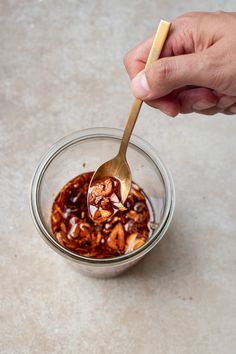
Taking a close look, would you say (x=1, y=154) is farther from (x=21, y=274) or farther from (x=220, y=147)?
(x=220, y=147)

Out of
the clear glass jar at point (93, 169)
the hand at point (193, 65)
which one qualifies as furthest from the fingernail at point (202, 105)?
the clear glass jar at point (93, 169)

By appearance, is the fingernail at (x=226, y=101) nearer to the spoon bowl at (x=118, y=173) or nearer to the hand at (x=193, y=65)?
the hand at (x=193, y=65)

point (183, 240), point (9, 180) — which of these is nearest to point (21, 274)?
point (9, 180)

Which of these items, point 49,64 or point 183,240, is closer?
point 183,240

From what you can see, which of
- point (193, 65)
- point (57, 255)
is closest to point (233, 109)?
point (193, 65)

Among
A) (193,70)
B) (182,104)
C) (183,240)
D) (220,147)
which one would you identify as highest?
(193,70)

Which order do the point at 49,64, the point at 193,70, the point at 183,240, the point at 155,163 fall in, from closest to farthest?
the point at 193,70 < the point at 155,163 < the point at 183,240 < the point at 49,64

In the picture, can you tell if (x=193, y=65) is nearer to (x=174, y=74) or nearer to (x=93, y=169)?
(x=174, y=74)
